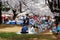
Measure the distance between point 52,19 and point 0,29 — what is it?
92.2 inches

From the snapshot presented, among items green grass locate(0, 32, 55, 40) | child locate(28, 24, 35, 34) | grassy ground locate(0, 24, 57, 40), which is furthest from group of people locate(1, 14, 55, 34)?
green grass locate(0, 32, 55, 40)

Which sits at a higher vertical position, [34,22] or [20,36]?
[34,22]

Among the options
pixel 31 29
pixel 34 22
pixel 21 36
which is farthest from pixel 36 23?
pixel 21 36

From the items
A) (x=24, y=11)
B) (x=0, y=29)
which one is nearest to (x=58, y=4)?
(x=24, y=11)

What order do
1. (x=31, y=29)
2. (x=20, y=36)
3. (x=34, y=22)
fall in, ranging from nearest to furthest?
(x=20, y=36), (x=31, y=29), (x=34, y=22)

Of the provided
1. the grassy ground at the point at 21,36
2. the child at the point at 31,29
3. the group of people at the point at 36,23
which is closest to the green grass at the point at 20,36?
the grassy ground at the point at 21,36

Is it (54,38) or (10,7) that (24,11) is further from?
(54,38)

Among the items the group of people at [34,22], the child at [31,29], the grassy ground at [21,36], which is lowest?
the grassy ground at [21,36]

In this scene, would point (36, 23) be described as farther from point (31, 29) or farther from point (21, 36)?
point (21, 36)

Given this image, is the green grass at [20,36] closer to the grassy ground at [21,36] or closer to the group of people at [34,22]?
the grassy ground at [21,36]

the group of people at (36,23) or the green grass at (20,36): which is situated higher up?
the group of people at (36,23)

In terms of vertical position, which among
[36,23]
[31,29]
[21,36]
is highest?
[36,23]

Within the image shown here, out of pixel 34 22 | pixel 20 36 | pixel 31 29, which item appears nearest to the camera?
pixel 20 36

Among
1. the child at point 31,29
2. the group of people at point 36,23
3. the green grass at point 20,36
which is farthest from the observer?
the group of people at point 36,23
